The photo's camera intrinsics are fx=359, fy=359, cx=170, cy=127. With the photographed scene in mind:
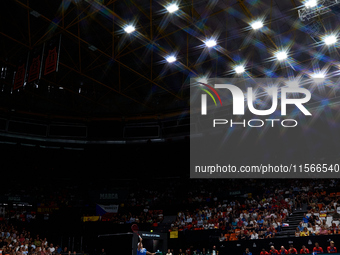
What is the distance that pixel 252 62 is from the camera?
1041 inches

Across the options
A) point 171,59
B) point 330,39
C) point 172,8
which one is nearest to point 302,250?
point 330,39

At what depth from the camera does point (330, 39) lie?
22344mm

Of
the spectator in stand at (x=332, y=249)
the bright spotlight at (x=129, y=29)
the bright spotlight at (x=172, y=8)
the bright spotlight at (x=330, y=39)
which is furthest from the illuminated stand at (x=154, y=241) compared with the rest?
the bright spotlight at (x=330, y=39)

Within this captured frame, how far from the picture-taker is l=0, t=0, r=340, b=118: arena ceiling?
2155cm

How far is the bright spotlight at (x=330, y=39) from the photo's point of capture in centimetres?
2217

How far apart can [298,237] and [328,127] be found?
48.7 feet

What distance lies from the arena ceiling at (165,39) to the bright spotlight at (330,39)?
37cm

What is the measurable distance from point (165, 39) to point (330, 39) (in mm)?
10664

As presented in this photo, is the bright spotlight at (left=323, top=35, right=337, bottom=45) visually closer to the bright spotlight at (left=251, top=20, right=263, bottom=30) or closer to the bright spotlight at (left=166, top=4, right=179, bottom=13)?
the bright spotlight at (left=251, top=20, right=263, bottom=30)

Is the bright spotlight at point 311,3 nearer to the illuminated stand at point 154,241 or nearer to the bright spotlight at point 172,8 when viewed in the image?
the bright spotlight at point 172,8

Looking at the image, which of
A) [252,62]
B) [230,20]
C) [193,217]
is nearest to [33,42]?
[230,20]

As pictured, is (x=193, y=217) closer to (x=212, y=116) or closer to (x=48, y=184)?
(x=212, y=116)

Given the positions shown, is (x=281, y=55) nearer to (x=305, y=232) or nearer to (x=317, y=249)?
(x=305, y=232)

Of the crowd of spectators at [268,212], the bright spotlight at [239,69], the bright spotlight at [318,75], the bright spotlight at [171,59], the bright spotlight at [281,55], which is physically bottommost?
the crowd of spectators at [268,212]
